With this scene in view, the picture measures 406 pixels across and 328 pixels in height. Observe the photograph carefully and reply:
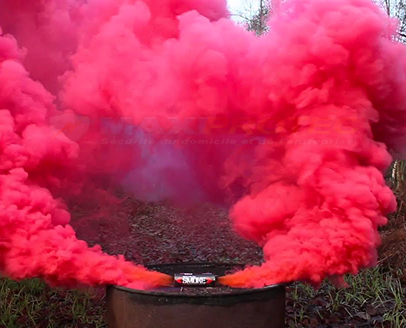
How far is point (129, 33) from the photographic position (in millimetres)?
3564

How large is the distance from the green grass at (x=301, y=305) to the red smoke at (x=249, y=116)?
1.32 metres

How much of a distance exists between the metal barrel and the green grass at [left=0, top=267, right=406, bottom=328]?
4.46 ft

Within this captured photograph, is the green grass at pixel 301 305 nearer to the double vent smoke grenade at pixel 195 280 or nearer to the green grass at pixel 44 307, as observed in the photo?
the green grass at pixel 44 307

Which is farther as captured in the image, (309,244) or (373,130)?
(373,130)

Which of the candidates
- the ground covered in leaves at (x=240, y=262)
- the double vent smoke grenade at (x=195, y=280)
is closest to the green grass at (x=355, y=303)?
the ground covered in leaves at (x=240, y=262)

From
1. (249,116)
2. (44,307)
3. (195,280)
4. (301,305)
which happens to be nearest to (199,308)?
(195,280)

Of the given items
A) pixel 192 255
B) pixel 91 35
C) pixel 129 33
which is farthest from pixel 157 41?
pixel 192 255

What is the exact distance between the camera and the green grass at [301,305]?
419cm

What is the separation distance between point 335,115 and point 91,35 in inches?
81.2

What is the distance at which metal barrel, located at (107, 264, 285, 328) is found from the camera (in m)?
2.75

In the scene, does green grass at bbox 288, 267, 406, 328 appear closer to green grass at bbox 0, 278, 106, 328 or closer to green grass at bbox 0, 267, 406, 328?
green grass at bbox 0, 267, 406, 328

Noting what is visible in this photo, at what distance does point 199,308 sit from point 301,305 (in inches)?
87.4

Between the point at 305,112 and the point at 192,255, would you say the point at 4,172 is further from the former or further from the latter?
the point at 192,255

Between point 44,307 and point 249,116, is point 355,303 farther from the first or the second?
point 44,307
